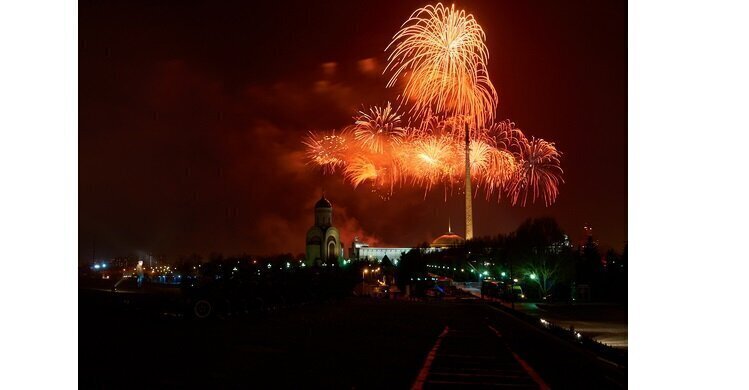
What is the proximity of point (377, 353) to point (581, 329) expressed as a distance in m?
18.9

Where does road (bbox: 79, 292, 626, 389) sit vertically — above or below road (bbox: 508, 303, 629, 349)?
above

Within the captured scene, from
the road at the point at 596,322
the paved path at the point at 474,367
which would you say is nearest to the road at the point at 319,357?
the paved path at the point at 474,367

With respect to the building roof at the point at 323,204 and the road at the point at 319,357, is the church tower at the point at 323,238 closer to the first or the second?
the building roof at the point at 323,204

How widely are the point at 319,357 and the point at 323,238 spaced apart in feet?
497

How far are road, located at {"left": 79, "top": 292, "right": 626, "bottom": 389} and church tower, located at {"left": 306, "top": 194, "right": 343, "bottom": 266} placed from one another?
13740 centimetres

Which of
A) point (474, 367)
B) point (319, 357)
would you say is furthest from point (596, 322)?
point (319, 357)

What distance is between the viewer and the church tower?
557 feet

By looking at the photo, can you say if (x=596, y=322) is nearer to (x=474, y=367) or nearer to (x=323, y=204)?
(x=474, y=367)

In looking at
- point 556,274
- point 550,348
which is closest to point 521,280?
point 556,274

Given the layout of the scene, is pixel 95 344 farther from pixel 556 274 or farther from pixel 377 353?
pixel 556 274

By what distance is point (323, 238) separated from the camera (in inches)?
6718

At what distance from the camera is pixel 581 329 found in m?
37.1

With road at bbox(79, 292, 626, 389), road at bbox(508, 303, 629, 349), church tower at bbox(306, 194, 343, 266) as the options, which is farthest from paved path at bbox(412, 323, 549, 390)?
church tower at bbox(306, 194, 343, 266)

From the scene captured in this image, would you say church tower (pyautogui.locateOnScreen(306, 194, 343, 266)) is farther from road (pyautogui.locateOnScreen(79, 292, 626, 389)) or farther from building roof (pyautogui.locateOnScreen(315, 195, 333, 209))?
road (pyautogui.locateOnScreen(79, 292, 626, 389))
